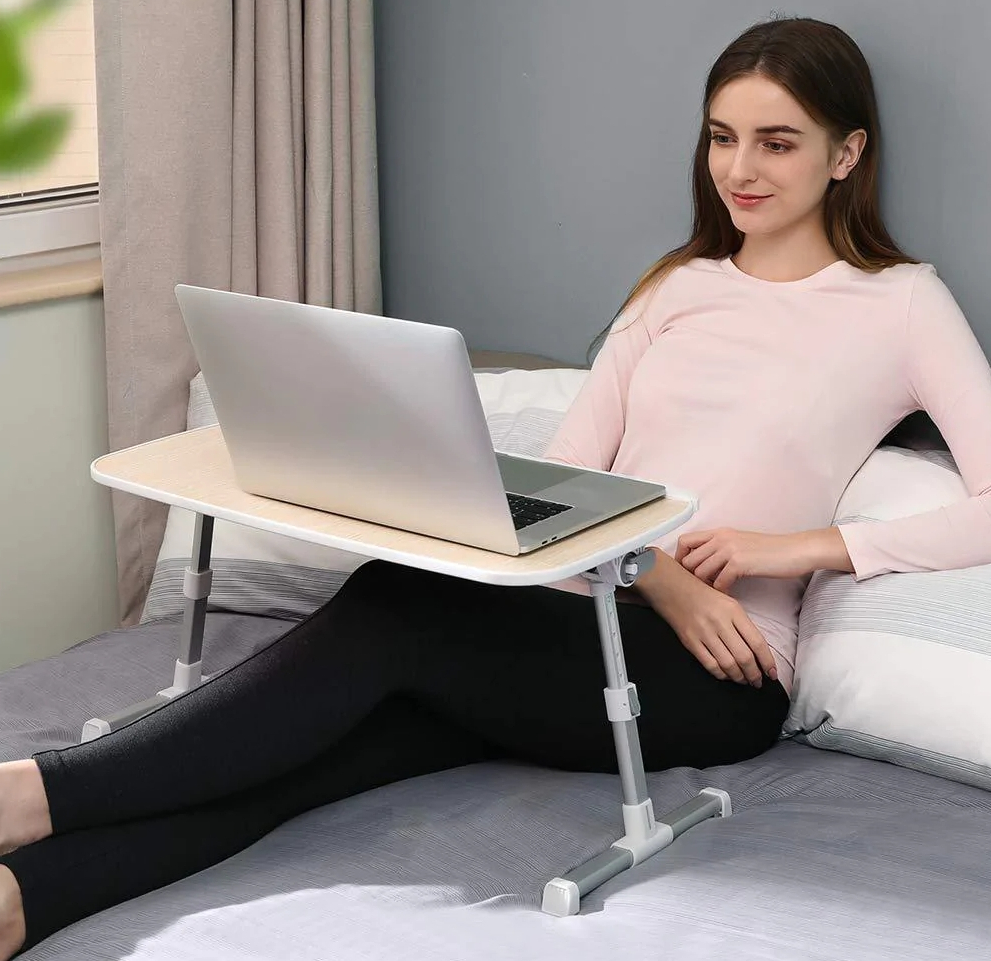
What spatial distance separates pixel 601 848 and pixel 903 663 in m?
0.37

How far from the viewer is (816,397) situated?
156 centimetres

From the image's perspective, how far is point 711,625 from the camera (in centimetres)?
142

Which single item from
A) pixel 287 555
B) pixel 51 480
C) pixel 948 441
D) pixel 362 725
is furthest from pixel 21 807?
pixel 948 441

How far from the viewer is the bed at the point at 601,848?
1.09m

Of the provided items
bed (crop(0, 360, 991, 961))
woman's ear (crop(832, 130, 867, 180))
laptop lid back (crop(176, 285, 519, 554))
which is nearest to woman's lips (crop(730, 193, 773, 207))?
woman's ear (crop(832, 130, 867, 180))

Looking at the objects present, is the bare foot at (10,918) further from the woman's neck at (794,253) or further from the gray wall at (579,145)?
the gray wall at (579,145)

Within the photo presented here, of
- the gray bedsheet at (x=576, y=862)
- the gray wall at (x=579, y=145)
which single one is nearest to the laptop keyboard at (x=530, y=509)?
the gray bedsheet at (x=576, y=862)

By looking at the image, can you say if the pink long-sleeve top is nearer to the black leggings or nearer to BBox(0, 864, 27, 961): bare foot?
the black leggings

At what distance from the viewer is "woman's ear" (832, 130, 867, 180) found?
5.41 feet

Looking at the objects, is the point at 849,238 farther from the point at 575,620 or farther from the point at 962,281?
the point at 575,620

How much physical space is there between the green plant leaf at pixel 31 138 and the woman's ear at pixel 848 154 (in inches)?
43.1

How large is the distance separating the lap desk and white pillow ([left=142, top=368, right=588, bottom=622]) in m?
0.31

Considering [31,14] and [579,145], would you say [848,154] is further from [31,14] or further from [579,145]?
[31,14]

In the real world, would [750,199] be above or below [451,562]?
above
